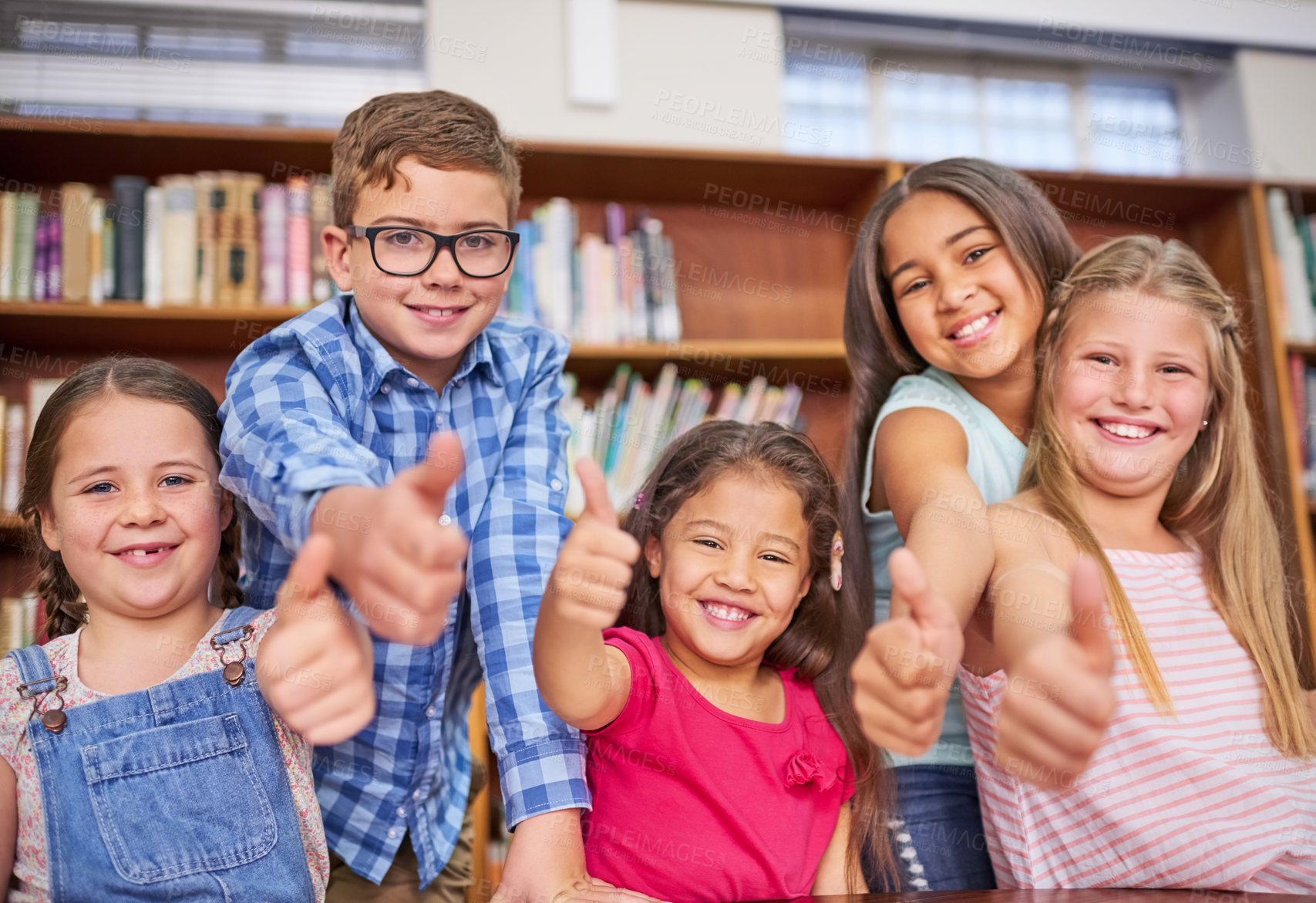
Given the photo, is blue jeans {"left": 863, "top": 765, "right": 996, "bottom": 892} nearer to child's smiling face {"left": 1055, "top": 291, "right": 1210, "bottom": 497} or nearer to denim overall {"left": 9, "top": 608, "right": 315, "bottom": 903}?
child's smiling face {"left": 1055, "top": 291, "right": 1210, "bottom": 497}

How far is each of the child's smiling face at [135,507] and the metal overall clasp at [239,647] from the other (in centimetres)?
6

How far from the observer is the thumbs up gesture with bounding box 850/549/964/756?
2.37ft

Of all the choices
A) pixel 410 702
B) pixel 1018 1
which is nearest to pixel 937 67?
pixel 1018 1

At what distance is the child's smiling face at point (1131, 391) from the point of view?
121 cm

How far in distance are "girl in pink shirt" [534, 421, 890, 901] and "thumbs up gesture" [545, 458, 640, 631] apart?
0.32ft

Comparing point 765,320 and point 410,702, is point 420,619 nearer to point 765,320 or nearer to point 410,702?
point 410,702

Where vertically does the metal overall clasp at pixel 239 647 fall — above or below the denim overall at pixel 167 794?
above

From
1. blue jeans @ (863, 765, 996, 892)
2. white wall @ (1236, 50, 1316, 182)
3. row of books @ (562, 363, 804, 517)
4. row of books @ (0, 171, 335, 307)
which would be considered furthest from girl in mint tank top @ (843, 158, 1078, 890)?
white wall @ (1236, 50, 1316, 182)

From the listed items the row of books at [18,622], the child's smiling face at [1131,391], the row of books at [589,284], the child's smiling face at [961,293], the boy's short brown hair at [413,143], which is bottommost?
the row of books at [18,622]

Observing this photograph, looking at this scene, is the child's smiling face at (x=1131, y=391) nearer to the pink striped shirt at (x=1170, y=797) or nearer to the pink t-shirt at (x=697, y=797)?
the pink striped shirt at (x=1170, y=797)

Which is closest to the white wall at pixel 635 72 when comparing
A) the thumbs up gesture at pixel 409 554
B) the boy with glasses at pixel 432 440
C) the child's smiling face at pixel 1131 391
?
the boy with glasses at pixel 432 440

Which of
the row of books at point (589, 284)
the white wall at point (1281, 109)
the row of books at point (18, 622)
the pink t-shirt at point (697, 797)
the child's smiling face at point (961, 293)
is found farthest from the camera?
the white wall at point (1281, 109)

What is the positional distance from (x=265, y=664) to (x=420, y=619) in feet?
0.49

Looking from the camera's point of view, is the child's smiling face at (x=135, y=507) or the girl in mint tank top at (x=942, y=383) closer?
the child's smiling face at (x=135, y=507)
